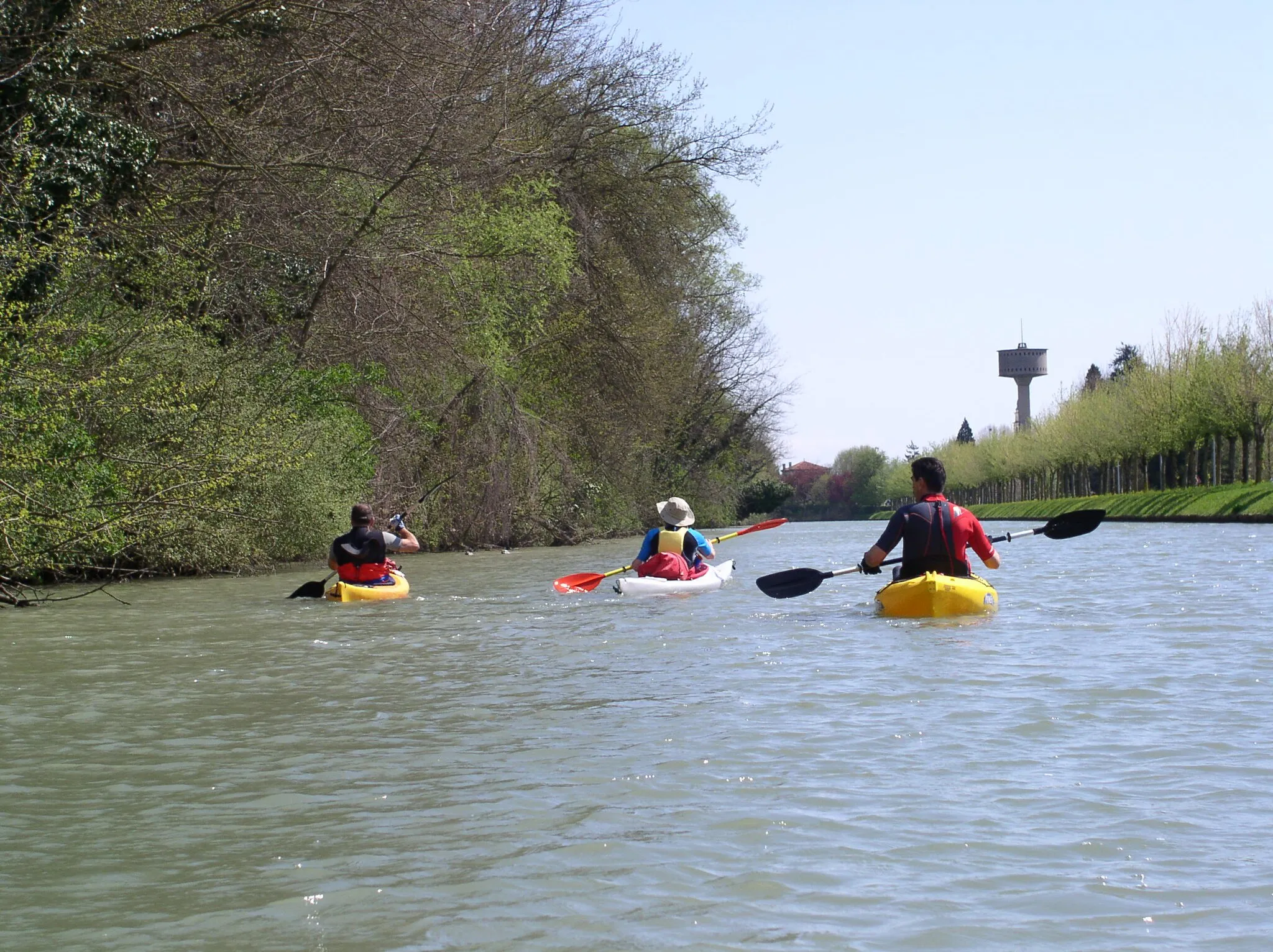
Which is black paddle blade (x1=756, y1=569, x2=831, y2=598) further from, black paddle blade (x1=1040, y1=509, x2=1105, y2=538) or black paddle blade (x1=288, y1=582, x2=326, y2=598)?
black paddle blade (x1=288, y1=582, x2=326, y2=598)

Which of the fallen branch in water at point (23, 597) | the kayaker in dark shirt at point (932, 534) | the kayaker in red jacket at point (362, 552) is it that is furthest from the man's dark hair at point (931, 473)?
the fallen branch in water at point (23, 597)

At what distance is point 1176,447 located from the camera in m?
56.1

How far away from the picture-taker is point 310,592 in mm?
17078

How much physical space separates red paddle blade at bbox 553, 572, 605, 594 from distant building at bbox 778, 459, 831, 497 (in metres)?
161

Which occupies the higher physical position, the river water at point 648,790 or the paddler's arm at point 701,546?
the paddler's arm at point 701,546

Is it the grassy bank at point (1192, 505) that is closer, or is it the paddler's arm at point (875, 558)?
the paddler's arm at point (875, 558)

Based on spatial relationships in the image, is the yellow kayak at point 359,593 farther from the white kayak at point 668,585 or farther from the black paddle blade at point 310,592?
the white kayak at point 668,585

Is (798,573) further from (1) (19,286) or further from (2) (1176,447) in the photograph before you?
(2) (1176,447)

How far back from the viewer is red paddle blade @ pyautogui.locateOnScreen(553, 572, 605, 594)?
17.8 meters

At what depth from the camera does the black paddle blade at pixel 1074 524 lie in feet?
51.1

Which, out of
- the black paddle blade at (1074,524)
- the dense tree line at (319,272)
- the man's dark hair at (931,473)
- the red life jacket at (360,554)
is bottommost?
the red life jacket at (360,554)

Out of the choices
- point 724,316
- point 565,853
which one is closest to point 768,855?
point 565,853

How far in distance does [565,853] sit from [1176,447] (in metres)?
55.4

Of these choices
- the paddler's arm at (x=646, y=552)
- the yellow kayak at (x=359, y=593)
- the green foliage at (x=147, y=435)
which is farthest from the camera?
the paddler's arm at (x=646, y=552)
